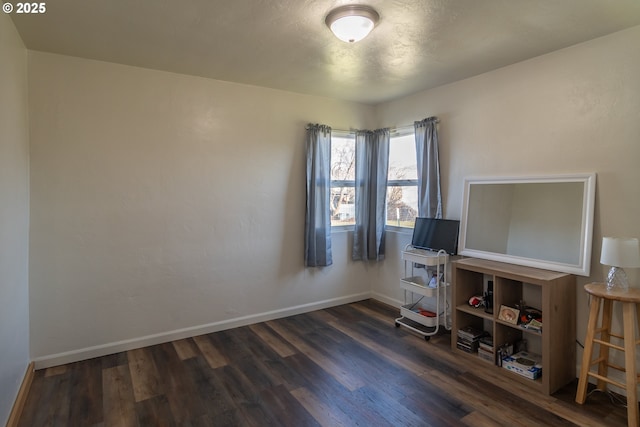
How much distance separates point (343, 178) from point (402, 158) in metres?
0.72

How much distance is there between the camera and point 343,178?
411 centimetres

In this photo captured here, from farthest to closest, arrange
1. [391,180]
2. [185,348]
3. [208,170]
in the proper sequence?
[391,180], [208,170], [185,348]

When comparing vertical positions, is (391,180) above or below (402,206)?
above

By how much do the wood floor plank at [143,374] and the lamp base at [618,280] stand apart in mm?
3109

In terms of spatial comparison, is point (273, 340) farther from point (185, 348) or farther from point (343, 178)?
point (343, 178)

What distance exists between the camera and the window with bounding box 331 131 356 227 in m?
4.07

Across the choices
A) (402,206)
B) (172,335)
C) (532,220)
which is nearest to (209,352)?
(172,335)

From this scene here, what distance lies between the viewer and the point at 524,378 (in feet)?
8.14

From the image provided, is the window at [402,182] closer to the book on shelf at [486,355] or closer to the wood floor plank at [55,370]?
the book on shelf at [486,355]

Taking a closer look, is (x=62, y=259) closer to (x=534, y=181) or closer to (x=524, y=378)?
(x=524, y=378)

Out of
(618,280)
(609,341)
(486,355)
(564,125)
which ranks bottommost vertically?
(486,355)

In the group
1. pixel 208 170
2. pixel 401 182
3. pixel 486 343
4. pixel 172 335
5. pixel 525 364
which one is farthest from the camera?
pixel 401 182

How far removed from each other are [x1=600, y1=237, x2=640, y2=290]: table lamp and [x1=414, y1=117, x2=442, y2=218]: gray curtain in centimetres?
146

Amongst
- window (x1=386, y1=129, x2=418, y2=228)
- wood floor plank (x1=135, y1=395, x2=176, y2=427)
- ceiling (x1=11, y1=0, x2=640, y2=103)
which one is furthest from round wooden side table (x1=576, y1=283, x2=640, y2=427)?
wood floor plank (x1=135, y1=395, x2=176, y2=427)
